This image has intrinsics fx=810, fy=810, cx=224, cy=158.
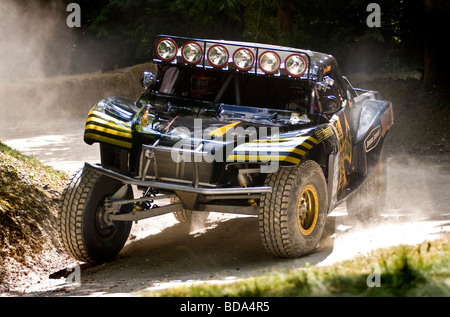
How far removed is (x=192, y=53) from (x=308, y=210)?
2.20 meters

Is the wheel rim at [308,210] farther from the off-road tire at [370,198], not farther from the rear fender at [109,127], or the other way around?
the off-road tire at [370,198]

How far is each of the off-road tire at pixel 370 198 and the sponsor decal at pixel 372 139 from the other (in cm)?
40

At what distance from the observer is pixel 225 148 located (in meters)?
7.47

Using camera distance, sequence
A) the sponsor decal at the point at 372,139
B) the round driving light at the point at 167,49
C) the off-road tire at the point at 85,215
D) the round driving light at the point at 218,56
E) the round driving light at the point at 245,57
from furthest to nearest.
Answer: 1. the sponsor decal at the point at 372,139
2. the round driving light at the point at 167,49
3. the round driving light at the point at 218,56
4. the round driving light at the point at 245,57
5. the off-road tire at the point at 85,215

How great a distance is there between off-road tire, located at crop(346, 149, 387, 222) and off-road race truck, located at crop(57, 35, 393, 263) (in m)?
0.64

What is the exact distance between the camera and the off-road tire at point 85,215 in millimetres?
7770

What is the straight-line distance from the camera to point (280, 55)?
28.6ft

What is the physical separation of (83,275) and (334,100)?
123 inches

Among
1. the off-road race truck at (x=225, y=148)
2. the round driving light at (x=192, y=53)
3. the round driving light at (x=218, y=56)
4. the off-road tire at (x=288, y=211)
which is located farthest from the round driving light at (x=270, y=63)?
the off-road tire at (x=288, y=211)

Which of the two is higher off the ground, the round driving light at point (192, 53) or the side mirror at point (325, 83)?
the round driving light at point (192, 53)

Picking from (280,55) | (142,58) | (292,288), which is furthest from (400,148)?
(142,58)

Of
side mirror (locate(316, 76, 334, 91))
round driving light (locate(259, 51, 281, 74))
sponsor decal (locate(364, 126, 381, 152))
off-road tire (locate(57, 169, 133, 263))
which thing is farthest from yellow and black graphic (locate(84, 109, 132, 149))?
sponsor decal (locate(364, 126, 381, 152))

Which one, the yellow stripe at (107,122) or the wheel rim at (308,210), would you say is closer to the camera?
the wheel rim at (308,210)
